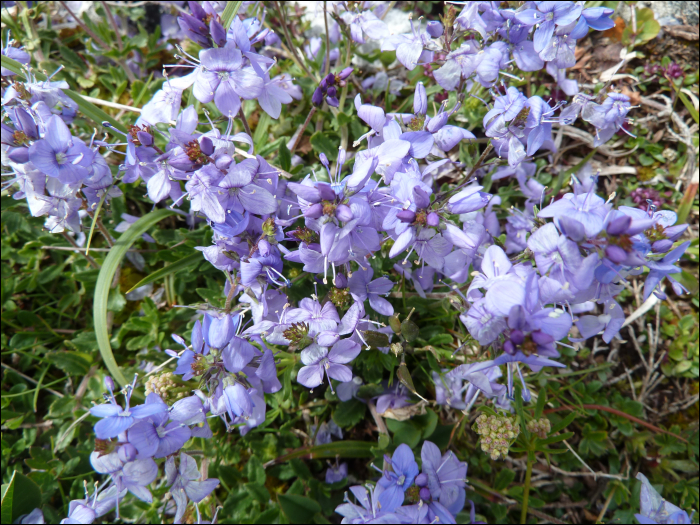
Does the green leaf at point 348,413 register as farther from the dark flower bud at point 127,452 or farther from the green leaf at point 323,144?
the green leaf at point 323,144

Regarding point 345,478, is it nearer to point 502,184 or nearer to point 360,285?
point 360,285

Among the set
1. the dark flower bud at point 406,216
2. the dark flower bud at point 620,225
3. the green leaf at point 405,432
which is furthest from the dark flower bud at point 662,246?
the green leaf at point 405,432

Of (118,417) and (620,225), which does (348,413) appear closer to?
(118,417)

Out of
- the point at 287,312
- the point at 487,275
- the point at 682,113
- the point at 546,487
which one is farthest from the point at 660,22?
the point at 287,312

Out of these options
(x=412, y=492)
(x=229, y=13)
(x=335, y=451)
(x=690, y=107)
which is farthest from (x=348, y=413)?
(x=690, y=107)

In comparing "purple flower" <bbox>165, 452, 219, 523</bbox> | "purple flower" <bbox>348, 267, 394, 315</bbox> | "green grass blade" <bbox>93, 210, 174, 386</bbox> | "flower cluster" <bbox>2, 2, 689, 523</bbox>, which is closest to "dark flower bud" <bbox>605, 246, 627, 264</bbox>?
"flower cluster" <bbox>2, 2, 689, 523</bbox>

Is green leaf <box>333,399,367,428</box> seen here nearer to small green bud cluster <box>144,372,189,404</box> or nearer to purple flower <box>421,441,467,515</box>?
purple flower <box>421,441,467,515</box>
